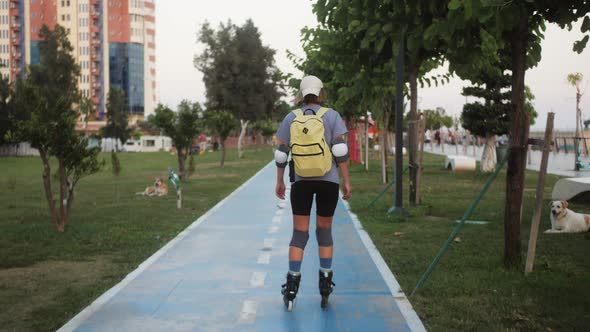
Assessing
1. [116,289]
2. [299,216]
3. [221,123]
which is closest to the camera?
[299,216]

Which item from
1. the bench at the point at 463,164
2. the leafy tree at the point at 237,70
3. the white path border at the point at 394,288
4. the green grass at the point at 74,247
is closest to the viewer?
the white path border at the point at 394,288

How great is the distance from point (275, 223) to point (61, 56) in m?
69.0

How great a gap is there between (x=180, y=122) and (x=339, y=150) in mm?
20120

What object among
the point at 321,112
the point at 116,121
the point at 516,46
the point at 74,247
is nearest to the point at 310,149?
the point at 321,112

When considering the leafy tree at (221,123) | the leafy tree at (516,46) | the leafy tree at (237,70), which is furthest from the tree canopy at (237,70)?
the leafy tree at (516,46)

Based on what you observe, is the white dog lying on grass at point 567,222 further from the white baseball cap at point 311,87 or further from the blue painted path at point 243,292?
the white baseball cap at point 311,87

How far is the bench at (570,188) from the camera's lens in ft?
45.8

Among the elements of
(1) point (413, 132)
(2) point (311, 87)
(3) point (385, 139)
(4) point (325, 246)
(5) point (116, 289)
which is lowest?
(5) point (116, 289)

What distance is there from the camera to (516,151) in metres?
7.70

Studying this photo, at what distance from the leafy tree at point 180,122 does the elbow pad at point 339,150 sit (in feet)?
64.5

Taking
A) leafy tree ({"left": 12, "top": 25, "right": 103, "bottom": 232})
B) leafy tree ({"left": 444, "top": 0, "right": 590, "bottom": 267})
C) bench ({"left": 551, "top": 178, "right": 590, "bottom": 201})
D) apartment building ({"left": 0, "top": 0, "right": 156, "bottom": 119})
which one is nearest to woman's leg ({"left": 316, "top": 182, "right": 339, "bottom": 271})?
leafy tree ({"left": 444, "top": 0, "right": 590, "bottom": 267})

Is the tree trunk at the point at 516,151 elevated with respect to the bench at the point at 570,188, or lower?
elevated

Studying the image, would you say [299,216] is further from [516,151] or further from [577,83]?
[577,83]

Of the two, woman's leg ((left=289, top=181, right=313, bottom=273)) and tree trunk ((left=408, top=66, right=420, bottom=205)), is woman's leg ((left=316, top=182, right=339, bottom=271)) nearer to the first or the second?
woman's leg ((left=289, top=181, right=313, bottom=273))
